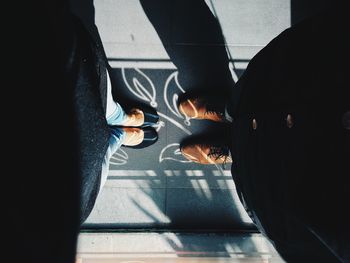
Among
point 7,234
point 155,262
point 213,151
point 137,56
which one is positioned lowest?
point 155,262

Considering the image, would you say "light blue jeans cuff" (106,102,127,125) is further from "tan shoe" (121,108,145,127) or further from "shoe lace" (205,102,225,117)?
"shoe lace" (205,102,225,117)

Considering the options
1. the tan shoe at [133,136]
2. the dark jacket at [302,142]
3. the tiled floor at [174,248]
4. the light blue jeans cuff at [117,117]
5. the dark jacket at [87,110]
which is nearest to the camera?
the dark jacket at [302,142]

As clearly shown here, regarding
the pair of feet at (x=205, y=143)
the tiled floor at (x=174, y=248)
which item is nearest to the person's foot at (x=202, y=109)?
the pair of feet at (x=205, y=143)

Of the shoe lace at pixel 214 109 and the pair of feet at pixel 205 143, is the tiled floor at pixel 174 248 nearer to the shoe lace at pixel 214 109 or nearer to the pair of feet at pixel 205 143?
the pair of feet at pixel 205 143

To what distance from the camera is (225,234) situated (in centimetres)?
221

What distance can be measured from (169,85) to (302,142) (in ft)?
4.65

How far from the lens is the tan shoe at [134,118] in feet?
6.73

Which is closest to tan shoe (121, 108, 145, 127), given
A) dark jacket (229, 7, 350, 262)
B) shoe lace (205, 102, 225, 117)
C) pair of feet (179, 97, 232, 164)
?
pair of feet (179, 97, 232, 164)

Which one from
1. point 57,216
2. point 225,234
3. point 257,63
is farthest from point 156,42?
point 57,216

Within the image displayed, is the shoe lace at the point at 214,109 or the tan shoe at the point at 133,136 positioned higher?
the shoe lace at the point at 214,109

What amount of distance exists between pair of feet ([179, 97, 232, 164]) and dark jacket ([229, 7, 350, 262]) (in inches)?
34.1

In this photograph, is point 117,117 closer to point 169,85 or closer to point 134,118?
point 134,118

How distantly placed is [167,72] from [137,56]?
0.75 feet

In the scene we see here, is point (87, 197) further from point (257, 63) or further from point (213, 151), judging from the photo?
point (213, 151)
